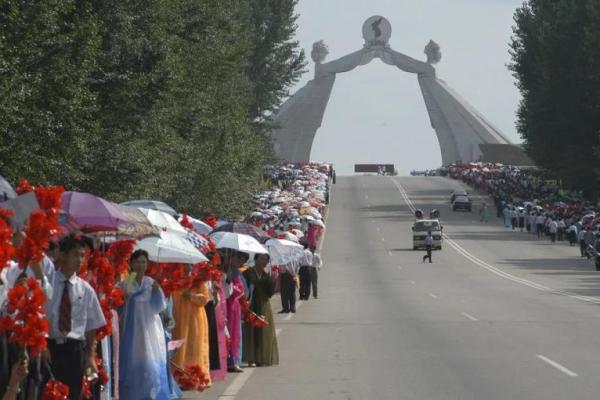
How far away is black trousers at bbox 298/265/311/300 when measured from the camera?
3825 centimetres

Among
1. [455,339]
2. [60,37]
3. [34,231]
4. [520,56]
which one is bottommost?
[455,339]

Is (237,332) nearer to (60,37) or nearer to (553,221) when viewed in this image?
(60,37)

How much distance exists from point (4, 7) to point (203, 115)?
2300 cm

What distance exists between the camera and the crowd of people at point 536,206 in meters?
68.6

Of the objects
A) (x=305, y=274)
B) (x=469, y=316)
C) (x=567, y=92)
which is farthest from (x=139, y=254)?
(x=567, y=92)

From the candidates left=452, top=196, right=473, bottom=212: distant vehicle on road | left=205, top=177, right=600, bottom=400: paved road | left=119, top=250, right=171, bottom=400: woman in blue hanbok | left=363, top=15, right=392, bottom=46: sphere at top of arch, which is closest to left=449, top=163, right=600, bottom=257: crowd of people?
left=452, top=196, right=473, bottom=212: distant vehicle on road

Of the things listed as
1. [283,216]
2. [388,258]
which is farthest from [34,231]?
[283,216]

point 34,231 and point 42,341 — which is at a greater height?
point 34,231

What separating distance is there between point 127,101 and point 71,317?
2425 cm

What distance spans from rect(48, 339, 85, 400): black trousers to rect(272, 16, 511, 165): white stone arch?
132 m

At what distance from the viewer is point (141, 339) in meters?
15.2

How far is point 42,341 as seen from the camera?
429 inches

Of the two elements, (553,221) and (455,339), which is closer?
(455,339)

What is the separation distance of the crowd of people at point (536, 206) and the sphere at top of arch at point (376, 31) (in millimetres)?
33758
